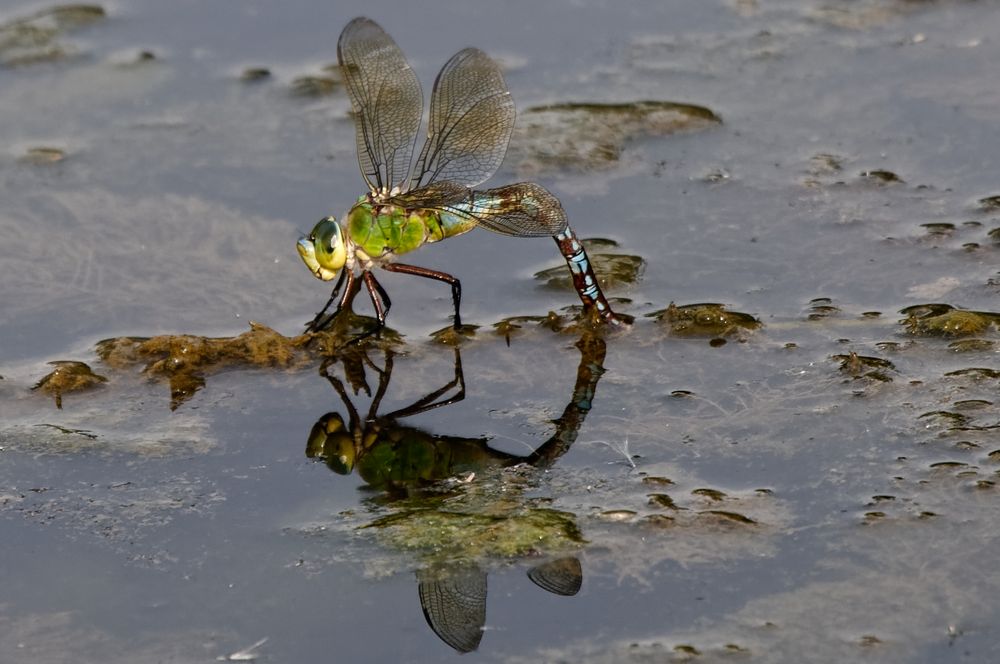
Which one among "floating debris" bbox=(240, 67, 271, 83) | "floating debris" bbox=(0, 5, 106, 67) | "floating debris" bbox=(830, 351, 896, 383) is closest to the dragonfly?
"floating debris" bbox=(830, 351, 896, 383)

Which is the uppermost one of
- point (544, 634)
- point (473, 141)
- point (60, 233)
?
point (473, 141)

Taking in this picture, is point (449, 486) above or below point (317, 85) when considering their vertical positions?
below

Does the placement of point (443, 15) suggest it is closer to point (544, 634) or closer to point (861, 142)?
point (861, 142)

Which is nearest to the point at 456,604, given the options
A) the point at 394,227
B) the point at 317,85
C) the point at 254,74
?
the point at 394,227

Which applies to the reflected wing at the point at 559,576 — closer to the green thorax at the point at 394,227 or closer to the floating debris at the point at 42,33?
the green thorax at the point at 394,227

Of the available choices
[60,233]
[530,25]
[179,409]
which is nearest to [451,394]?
[179,409]

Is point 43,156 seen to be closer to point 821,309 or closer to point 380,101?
point 380,101

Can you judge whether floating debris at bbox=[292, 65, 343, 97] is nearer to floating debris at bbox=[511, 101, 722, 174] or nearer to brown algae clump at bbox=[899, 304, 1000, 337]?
floating debris at bbox=[511, 101, 722, 174]
